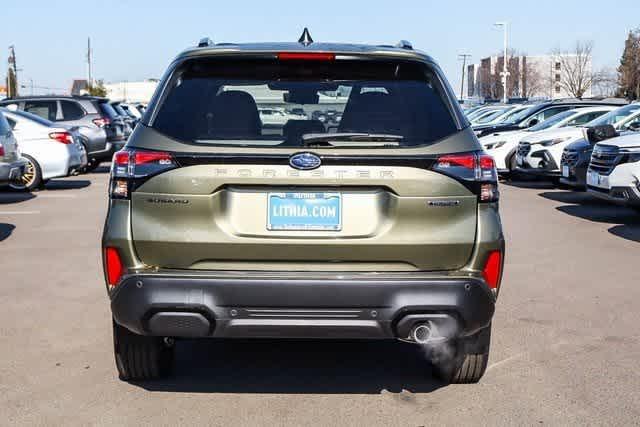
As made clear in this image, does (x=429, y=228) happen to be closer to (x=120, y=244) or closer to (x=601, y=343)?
(x=120, y=244)

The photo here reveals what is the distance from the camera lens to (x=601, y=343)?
604cm

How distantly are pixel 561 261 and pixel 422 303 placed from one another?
5477mm

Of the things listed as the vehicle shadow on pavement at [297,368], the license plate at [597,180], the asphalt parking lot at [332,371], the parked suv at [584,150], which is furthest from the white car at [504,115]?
the vehicle shadow on pavement at [297,368]

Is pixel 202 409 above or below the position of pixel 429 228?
below

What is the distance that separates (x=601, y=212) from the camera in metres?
14.0

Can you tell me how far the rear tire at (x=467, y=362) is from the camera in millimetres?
4898

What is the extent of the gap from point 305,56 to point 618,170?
8417mm

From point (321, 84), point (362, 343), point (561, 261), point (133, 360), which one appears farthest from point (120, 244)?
point (561, 261)

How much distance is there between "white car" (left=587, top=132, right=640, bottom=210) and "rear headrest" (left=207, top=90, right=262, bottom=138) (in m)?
8.24

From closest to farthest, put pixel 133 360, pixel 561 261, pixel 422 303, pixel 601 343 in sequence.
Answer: pixel 422 303
pixel 133 360
pixel 601 343
pixel 561 261

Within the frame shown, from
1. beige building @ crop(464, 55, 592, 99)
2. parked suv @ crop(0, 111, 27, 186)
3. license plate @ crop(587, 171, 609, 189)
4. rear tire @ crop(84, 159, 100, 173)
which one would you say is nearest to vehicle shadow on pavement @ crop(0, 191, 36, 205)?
parked suv @ crop(0, 111, 27, 186)

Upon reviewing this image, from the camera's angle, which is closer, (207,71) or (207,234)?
(207,234)

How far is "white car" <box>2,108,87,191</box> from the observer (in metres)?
17.3

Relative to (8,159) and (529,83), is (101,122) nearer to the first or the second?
(8,159)
